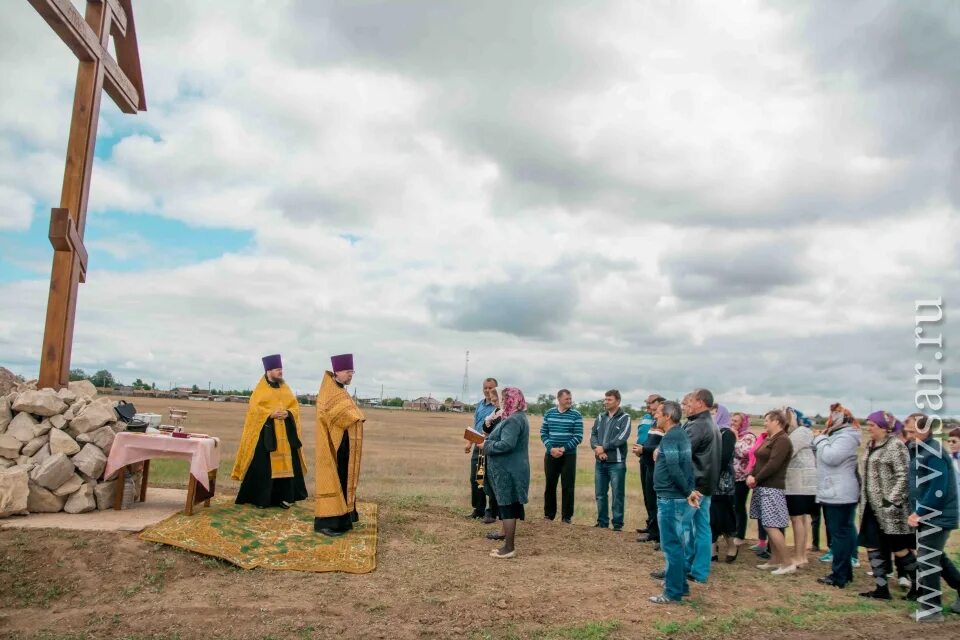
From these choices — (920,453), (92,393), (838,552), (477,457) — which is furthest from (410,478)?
(920,453)

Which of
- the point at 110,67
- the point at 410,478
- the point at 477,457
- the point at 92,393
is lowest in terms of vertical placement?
the point at 410,478

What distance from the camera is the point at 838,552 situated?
7727 mm

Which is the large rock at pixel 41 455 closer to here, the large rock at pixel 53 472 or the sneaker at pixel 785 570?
the large rock at pixel 53 472

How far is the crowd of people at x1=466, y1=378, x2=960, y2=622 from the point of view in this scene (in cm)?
669

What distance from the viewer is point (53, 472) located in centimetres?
750

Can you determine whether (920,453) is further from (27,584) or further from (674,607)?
(27,584)

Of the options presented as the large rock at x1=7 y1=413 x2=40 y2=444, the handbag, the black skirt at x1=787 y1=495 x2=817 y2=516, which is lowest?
the black skirt at x1=787 y1=495 x2=817 y2=516

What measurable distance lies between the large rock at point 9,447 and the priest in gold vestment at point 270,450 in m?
2.40


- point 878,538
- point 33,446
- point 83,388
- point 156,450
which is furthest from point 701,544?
point 83,388

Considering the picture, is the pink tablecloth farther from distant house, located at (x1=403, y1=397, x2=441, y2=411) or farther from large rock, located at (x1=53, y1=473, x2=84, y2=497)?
distant house, located at (x1=403, y1=397, x2=441, y2=411)

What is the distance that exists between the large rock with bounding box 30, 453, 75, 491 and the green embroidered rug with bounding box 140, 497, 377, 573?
126 centimetres

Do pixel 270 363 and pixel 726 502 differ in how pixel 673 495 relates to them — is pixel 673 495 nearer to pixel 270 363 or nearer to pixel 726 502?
pixel 726 502

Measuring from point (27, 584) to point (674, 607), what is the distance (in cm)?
579

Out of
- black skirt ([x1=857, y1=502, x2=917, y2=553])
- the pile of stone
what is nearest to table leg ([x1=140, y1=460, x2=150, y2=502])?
the pile of stone
